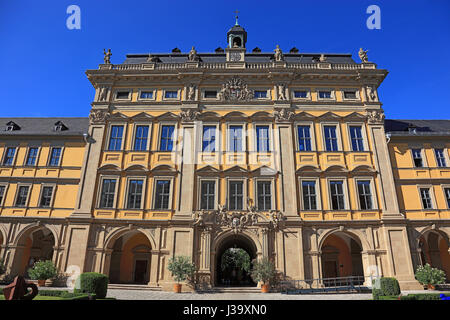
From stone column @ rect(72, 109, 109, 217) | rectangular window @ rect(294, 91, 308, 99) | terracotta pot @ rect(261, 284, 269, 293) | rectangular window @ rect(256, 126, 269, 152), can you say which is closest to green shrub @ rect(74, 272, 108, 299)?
stone column @ rect(72, 109, 109, 217)

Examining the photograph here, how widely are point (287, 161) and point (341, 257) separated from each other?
1001cm

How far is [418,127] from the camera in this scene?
2719 centimetres

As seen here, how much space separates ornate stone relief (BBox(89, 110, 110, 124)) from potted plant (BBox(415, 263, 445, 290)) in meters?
29.3

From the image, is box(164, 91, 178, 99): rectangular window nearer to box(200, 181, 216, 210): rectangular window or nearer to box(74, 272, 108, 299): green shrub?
box(200, 181, 216, 210): rectangular window

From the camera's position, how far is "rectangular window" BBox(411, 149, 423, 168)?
24927mm

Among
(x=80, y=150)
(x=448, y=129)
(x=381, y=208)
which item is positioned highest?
(x=448, y=129)

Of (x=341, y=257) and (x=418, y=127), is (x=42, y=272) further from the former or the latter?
(x=418, y=127)

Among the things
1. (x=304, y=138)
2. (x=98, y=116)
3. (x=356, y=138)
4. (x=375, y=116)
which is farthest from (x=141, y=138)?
(x=375, y=116)

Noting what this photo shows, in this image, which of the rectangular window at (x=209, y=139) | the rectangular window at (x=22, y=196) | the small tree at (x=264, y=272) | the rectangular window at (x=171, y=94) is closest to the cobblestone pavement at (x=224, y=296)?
the small tree at (x=264, y=272)

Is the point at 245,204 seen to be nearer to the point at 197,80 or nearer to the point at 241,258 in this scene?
the point at 197,80

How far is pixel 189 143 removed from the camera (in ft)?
82.2

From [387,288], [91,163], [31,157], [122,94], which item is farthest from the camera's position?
[122,94]

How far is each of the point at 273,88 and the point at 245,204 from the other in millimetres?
11693
